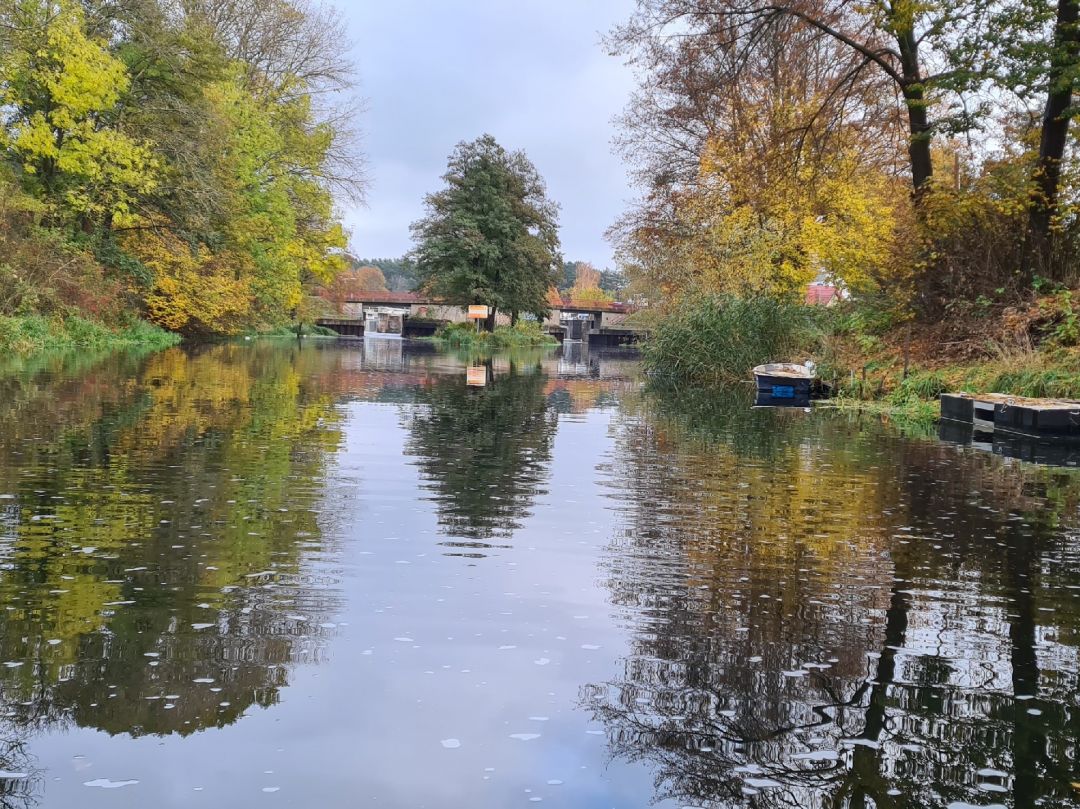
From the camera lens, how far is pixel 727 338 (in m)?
29.1

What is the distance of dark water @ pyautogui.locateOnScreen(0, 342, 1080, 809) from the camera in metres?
3.47

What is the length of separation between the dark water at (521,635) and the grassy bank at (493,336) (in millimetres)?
55718

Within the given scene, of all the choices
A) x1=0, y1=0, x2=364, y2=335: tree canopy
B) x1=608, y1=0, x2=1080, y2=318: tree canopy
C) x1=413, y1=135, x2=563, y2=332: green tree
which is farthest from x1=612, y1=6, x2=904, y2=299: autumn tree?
x1=413, y1=135, x2=563, y2=332: green tree

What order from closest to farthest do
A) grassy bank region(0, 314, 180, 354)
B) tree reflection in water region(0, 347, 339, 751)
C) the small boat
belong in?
tree reflection in water region(0, 347, 339, 751) < the small boat < grassy bank region(0, 314, 180, 354)

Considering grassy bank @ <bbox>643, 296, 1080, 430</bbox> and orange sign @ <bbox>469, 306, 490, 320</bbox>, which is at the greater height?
orange sign @ <bbox>469, 306, 490, 320</bbox>

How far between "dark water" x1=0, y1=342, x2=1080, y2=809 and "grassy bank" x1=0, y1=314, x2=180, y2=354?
17.9 meters

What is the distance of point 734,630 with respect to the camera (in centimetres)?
504

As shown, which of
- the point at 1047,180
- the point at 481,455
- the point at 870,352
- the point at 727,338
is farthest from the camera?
the point at 727,338

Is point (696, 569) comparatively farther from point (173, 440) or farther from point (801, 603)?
point (173, 440)

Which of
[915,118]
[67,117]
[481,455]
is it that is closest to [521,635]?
[481,455]

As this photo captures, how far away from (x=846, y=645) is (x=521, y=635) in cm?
161

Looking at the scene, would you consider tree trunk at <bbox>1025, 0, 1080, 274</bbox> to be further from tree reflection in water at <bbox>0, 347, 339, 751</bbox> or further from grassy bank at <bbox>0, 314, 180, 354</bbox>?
grassy bank at <bbox>0, 314, 180, 354</bbox>

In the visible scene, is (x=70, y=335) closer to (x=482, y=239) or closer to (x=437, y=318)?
(x=482, y=239)

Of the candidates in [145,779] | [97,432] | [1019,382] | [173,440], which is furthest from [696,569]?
[1019,382]
